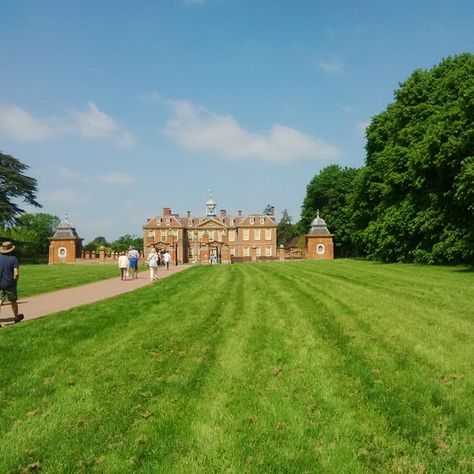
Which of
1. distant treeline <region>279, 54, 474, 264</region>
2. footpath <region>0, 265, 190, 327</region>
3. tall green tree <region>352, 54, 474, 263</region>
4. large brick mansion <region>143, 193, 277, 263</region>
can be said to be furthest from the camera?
large brick mansion <region>143, 193, 277, 263</region>

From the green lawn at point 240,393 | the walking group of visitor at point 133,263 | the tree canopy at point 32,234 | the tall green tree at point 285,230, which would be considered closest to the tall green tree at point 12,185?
the tree canopy at point 32,234

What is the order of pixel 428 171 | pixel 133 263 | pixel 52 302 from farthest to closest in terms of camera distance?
pixel 428 171 → pixel 133 263 → pixel 52 302

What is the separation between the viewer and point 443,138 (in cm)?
2580

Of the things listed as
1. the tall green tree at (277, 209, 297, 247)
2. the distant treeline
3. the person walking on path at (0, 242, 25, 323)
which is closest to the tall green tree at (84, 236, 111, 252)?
the tall green tree at (277, 209, 297, 247)

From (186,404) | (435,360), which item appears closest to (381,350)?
(435,360)

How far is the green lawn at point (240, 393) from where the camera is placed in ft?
13.6

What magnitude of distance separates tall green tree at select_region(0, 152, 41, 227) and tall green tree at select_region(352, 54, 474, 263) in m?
37.7

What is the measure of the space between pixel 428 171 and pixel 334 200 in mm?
33038

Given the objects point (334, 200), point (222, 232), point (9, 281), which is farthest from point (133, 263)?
point (222, 232)

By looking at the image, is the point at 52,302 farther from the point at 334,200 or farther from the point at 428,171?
the point at 334,200

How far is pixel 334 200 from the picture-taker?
6234 cm

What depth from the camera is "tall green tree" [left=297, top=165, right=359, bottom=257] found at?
61344mm

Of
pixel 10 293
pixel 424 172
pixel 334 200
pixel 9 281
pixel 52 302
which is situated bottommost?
pixel 52 302

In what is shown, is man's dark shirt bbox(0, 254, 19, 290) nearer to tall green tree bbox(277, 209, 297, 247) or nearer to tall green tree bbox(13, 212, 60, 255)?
tall green tree bbox(13, 212, 60, 255)
